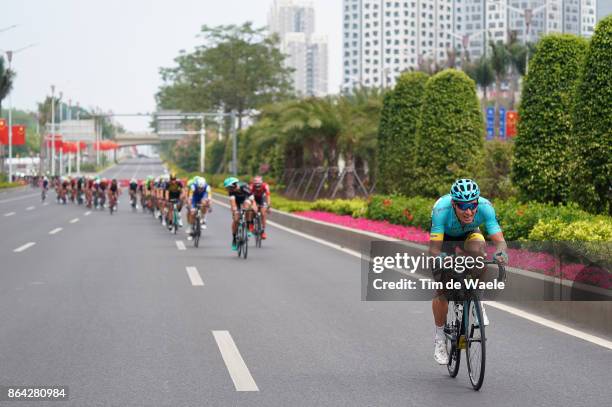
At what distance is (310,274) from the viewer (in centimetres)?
1577

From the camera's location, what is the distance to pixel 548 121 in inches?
739

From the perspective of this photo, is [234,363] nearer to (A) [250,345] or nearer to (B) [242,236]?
(A) [250,345]

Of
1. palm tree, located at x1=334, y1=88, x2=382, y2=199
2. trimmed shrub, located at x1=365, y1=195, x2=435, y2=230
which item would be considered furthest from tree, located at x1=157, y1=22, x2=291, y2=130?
trimmed shrub, located at x1=365, y1=195, x2=435, y2=230

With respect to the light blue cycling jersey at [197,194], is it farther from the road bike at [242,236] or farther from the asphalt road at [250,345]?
the asphalt road at [250,345]

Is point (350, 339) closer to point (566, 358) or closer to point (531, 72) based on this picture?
point (566, 358)

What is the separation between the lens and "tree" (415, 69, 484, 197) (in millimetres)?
25297

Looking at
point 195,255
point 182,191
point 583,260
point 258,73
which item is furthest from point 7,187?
point 583,260

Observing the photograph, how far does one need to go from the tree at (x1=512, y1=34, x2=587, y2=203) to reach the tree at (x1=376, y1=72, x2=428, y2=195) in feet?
30.0

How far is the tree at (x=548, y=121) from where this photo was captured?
18562 mm

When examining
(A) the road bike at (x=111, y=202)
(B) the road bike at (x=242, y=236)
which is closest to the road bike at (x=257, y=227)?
(B) the road bike at (x=242, y=236)

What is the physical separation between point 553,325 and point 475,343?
130 inches

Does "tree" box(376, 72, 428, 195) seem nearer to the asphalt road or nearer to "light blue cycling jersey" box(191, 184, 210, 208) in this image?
"light blue cycling jersey" box(191, 184, 210, 208)

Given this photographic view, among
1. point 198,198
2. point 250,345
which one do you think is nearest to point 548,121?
point 198,198

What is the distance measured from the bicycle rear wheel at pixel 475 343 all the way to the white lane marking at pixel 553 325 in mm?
2176
